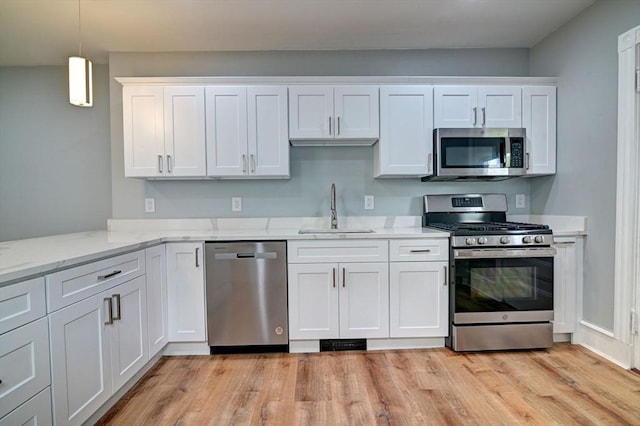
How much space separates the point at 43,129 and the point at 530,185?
4679 mm

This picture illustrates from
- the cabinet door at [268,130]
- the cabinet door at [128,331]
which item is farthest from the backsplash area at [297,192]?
the cabinet door at [128,331]

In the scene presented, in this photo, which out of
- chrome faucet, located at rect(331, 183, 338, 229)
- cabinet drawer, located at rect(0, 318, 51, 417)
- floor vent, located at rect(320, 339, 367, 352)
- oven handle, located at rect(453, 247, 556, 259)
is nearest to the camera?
cabinet drawer, located at rect(0, 318, 51, 417)

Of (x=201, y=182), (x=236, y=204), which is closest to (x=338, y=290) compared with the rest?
(x=236, y=204)

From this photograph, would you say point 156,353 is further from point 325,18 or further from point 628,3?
point 628,3

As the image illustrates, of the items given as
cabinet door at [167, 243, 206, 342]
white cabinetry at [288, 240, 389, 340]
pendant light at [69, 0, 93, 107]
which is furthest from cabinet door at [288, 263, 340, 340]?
pendant light at [69, 0, 93, 107]

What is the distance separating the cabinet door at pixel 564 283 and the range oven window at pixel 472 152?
776 millimetres

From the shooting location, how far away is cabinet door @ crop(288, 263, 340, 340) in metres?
2.38

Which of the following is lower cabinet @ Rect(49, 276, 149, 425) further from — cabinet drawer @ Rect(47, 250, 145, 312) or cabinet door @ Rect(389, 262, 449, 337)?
cabinet door @ Rect(389, 262, 449, 337)

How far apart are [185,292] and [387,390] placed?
154cm

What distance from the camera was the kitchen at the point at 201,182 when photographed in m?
2.89

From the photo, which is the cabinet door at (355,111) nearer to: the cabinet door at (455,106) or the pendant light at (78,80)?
the cabinet door at (455,106)

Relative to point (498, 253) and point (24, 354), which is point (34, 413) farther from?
point (498, 253)

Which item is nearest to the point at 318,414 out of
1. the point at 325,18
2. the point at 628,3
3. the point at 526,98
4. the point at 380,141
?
the point at 380,141

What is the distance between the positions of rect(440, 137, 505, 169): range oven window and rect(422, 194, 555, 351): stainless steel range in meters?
0.57
